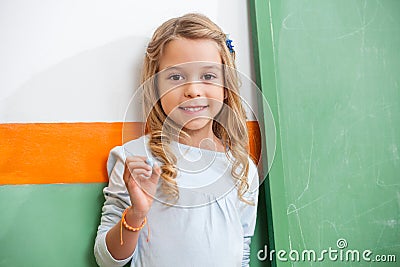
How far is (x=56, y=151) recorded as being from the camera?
1274 mm

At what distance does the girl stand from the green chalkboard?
0.13 metres

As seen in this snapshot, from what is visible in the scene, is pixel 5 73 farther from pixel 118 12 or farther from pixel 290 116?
pixel 290 116

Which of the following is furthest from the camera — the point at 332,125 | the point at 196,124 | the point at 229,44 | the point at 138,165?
the point at 332,125

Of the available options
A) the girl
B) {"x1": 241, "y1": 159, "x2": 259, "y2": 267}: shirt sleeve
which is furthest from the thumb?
{"x1": 241, "y1": 159, "x2": 259, "y2": 267}: shirt sleeve

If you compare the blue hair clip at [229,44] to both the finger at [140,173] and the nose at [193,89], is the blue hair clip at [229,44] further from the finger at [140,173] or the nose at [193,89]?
the finger at [140,173]

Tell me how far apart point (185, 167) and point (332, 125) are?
473 mm

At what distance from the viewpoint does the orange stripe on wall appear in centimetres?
125

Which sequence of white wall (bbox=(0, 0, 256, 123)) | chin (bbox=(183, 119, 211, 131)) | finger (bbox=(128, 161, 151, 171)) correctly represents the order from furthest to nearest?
white wall (bbox=(0, 0, 256, 123)) < chin (bbox=(183, 119, 211, 131)) < finger (bbox=(128, 161, 151, 171))

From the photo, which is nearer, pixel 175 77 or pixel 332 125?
pixel 175 77

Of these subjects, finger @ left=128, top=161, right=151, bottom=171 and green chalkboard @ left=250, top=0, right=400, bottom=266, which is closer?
finger @ left=128, top=161, right=151, bottom=171

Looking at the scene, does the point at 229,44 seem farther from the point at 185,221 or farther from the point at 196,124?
the point at 185,221

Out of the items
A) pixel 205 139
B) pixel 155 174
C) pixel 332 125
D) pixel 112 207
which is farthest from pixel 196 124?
pixel 332 125

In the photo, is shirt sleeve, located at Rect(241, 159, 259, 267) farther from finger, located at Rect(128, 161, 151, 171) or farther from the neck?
finger, located at Rect(128, 161, 151, 171)

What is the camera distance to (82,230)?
1.26 m
